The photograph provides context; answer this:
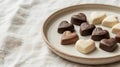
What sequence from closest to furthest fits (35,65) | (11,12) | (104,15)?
(35,65) < (104,15) < (11,12)

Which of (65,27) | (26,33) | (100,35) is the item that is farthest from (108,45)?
(26,33)

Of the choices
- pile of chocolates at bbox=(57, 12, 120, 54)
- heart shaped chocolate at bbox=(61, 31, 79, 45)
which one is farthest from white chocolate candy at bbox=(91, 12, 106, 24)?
heart shaped chocolate at bbox=(61, 31, 79, 45)

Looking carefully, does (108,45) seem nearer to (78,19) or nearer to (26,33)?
(78,19)

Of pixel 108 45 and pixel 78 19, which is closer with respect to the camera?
pixel 108 45

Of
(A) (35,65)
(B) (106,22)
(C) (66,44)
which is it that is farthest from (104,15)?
(A) (35,65)

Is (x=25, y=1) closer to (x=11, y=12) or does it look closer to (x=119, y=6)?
(x=11, y=12)

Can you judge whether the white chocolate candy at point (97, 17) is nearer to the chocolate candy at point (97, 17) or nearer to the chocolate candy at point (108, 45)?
the chocolate candy at point (97, 17)
